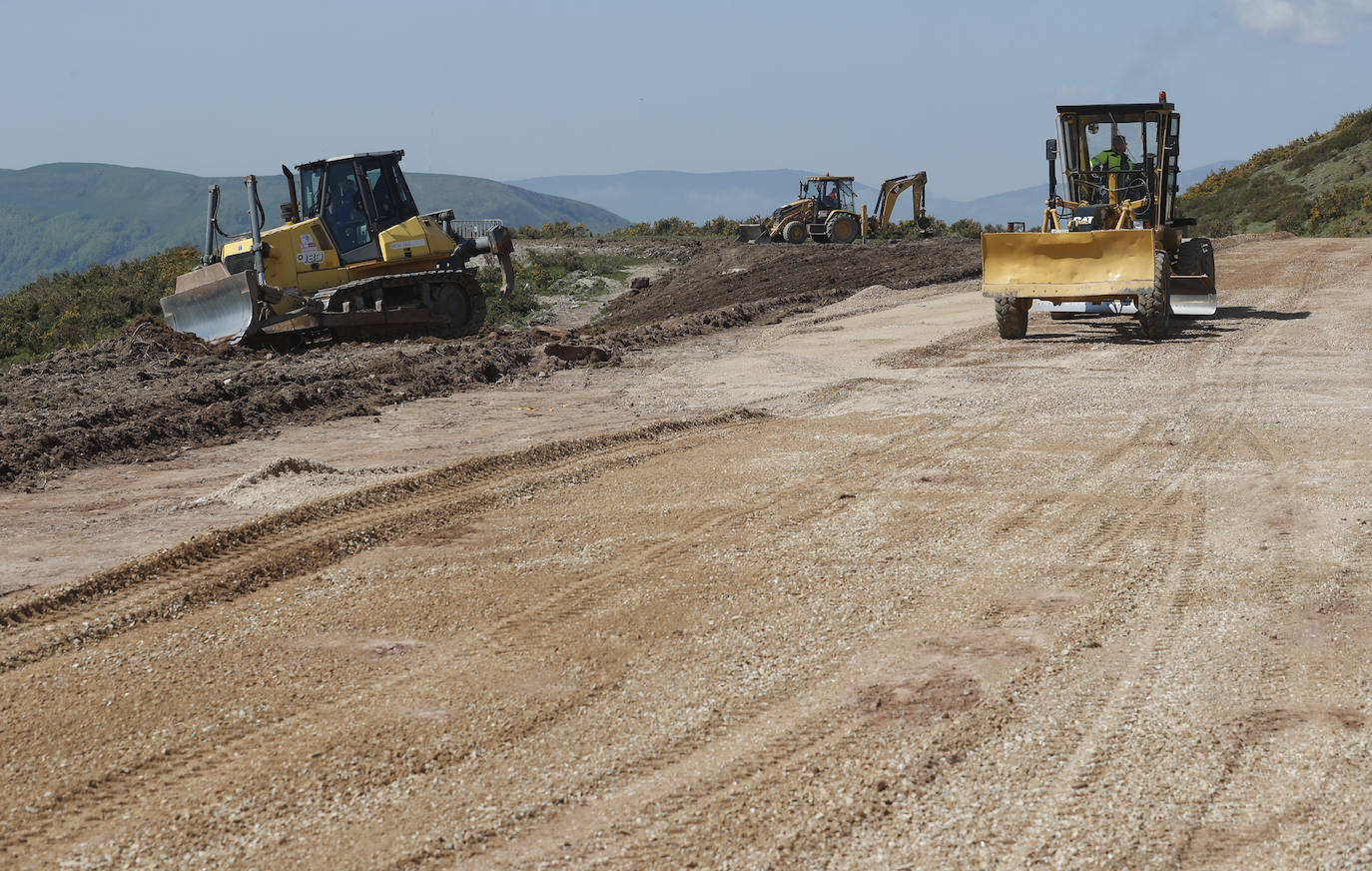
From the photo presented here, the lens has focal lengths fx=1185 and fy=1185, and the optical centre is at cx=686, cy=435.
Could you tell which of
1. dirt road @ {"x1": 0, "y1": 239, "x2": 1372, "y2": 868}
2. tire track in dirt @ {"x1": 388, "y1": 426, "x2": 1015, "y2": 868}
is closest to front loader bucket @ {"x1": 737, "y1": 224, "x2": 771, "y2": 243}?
dirt road @ {"x1": 0, "y1": 239, "x2": 1372, "y2": 868}

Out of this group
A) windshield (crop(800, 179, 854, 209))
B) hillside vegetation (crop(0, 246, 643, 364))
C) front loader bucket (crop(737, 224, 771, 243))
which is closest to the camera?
hillside vegetation (crop(0, 246, 643, 364))

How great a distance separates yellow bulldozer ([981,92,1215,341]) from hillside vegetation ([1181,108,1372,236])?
21009mm

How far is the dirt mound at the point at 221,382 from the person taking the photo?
969cm

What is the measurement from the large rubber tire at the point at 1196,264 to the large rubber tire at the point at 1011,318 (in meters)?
2.87

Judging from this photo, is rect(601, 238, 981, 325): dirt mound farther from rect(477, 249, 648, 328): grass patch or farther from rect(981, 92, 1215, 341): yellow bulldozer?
rect(981, 92, 1215, 341): yellow bulldozer

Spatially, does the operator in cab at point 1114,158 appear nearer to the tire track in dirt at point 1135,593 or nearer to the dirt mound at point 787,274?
the tire track in dirt at point 1135,593

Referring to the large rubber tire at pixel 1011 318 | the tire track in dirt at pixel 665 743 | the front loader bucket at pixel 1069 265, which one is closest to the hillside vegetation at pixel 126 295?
the large rubber tire at pixel 1011 318

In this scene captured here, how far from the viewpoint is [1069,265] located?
47.4 ft

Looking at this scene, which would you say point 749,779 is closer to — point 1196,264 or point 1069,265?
point 1069,265

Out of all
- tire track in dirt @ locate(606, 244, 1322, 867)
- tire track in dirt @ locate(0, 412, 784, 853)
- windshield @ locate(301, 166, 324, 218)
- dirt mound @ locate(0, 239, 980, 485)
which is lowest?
tire track in dirt @ locate(606, 244, 1322, 867)

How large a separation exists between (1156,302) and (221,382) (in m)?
10.6

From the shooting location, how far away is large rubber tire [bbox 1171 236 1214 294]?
1633cm

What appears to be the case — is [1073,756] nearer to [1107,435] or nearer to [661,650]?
[661,650]

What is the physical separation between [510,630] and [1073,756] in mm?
2422
